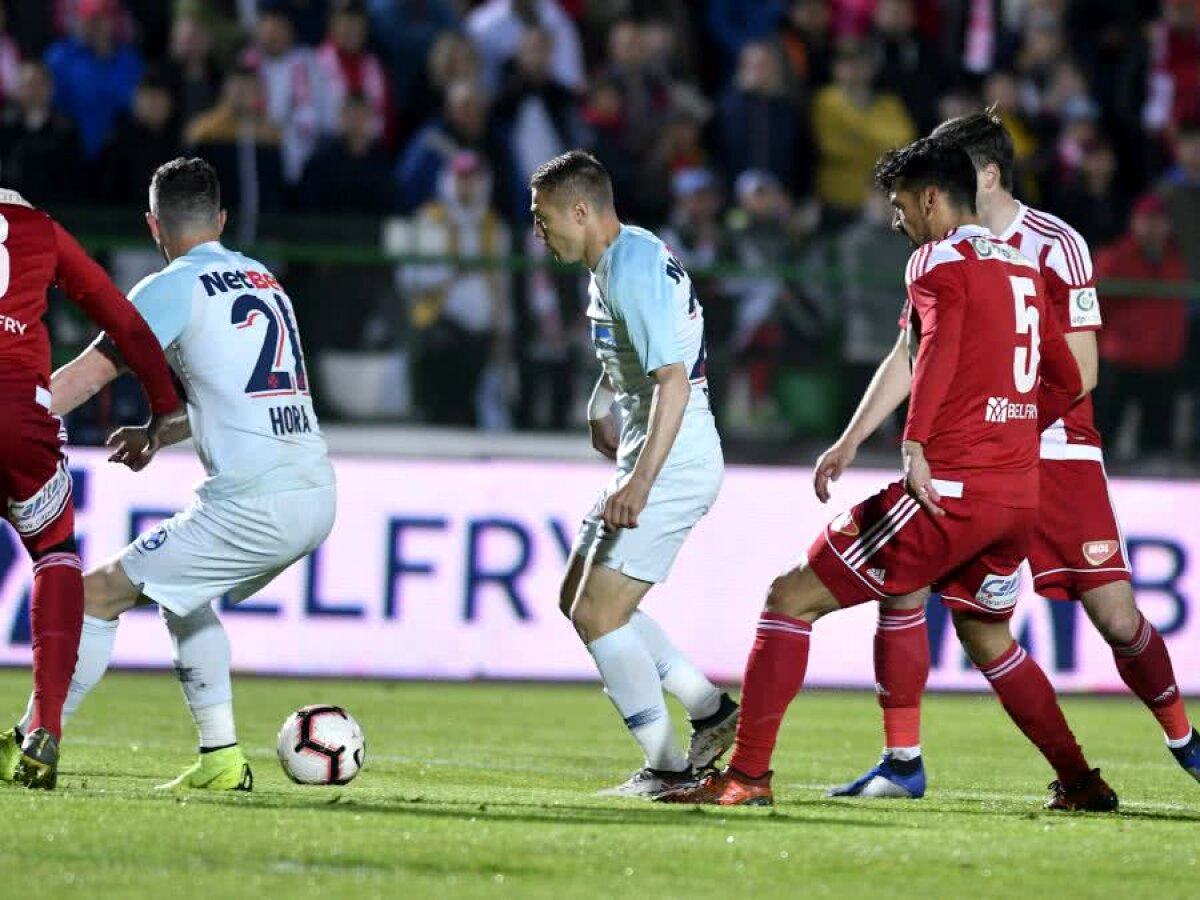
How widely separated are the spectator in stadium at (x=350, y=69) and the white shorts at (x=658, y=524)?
8251 mm

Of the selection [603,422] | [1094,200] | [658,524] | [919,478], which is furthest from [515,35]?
[919,478]

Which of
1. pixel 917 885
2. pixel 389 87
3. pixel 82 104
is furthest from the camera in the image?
pixel 389 87

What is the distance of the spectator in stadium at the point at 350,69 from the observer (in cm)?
1534

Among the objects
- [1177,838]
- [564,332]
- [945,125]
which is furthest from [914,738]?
[564,332]

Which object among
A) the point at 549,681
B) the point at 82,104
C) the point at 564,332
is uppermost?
the point at 82,104

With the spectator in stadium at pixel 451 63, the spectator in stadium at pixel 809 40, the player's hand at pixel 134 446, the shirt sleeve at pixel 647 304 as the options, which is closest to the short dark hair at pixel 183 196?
the player's hand at pixel 134 446

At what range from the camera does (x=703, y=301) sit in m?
13.3

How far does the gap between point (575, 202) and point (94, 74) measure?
332 inches

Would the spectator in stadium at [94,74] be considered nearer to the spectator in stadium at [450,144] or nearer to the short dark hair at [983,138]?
the spectator in stadium at [450,144]

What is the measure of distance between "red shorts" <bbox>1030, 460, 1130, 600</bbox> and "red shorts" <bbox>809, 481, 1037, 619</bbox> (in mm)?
688

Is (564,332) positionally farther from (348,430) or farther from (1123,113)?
(1123,113)

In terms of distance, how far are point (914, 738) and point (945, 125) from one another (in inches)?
81.9

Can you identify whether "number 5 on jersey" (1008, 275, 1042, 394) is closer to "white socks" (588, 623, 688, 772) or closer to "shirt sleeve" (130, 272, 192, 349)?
"white socks" (588, 623, 688, 772)

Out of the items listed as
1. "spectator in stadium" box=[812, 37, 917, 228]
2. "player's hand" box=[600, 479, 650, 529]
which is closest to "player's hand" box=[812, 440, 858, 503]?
"player's hand" box=[600, 479, 650, 529]
